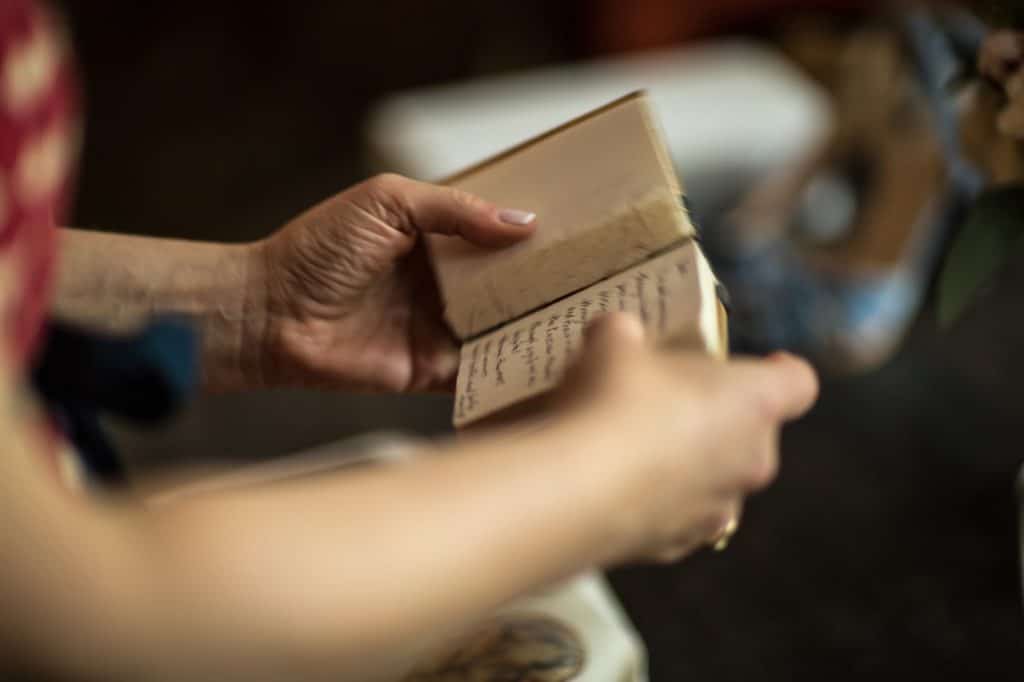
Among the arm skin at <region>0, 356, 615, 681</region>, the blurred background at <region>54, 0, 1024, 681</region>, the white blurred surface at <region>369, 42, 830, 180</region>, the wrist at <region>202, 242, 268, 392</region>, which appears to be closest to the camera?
the arm skin at <region>0, 356, 615, 681</region>

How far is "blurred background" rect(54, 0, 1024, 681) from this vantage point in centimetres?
82

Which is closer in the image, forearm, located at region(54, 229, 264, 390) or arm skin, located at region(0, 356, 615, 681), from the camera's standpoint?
arm skin, located at region(0, 356, 615, 681)

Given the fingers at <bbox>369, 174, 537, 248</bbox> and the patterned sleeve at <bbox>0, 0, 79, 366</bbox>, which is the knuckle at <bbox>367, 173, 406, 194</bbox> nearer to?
the fingers at <bbox>369, 174, 537, 248</bbox>

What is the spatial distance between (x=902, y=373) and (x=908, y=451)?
0.18m

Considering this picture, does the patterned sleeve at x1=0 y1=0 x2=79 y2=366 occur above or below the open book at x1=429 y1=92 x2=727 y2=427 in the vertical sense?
above

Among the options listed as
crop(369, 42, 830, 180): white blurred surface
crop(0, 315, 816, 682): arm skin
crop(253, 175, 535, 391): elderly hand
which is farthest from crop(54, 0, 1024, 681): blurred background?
crop(0, 315, 816, 682): arm skin

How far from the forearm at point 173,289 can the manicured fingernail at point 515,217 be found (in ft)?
0.66

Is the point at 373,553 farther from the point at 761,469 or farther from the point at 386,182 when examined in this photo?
the point at 386,182

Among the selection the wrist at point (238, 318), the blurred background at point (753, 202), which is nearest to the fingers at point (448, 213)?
the wrist at point (238, 318)

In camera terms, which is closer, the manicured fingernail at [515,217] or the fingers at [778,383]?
the fingers at [778,383]

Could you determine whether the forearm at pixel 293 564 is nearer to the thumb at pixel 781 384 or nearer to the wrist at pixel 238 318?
the thumb at pixel 781 384

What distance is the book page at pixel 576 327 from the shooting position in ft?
1.64

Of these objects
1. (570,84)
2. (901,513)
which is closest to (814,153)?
(570,84)

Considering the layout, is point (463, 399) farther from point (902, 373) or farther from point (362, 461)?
point (902, 373)
